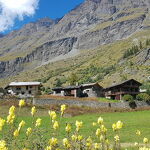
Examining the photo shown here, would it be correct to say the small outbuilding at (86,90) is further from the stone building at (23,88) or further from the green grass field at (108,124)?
the green grass field at (108,124)

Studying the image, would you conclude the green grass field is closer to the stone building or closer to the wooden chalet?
the stone building

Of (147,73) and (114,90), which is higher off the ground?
(147,73)

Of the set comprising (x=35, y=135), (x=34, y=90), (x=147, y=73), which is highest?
(x=147, y=73)

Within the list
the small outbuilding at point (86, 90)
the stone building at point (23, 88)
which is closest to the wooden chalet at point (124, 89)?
the small outbuilding at point (86, 90)

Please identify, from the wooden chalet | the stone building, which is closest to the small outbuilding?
the wooden chalet

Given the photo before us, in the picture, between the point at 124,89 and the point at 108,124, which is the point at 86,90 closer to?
the point at 124,89

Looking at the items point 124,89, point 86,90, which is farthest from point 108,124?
point 86,90

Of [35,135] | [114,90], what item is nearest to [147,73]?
[114,90]

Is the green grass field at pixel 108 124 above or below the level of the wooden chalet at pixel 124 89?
below

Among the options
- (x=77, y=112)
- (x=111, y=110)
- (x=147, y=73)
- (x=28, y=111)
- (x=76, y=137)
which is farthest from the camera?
(x=147, y=73)

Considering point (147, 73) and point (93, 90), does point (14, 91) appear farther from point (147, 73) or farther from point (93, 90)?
point (147, 73)

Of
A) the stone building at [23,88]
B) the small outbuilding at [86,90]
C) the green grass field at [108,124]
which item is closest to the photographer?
the green grass field at [108,124]

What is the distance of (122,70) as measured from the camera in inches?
7854

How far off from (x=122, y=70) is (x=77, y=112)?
13870cm
